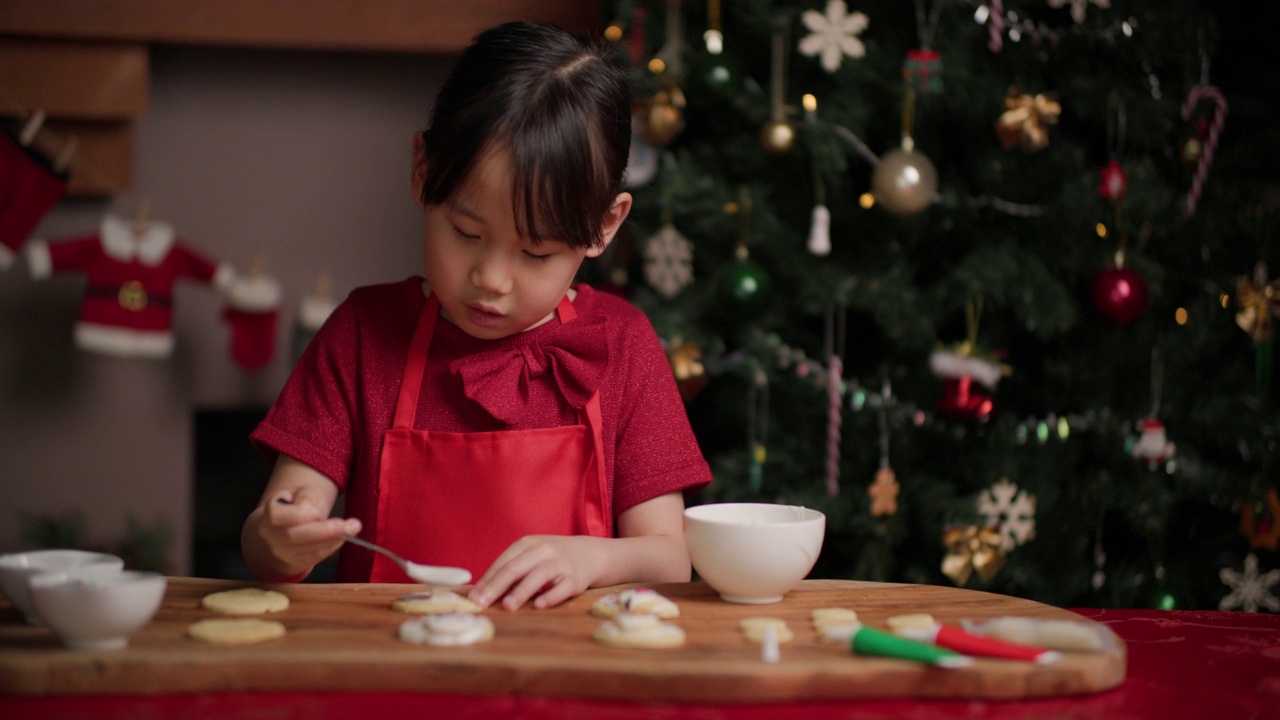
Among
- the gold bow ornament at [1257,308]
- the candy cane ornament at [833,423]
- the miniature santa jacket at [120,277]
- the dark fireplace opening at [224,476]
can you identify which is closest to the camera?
the candy cane ornament at [833,423]

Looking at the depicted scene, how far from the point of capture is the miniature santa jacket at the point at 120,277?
2480mm

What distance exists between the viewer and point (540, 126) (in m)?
1.07

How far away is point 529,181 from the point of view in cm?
104

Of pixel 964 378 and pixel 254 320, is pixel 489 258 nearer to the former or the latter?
pixel 964 378

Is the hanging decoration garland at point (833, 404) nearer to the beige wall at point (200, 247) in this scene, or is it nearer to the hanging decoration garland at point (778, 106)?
the hanging decoration garland at point (778, 106)

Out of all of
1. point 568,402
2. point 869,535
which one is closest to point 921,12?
point 869,535

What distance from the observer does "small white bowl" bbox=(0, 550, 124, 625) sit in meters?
0.86

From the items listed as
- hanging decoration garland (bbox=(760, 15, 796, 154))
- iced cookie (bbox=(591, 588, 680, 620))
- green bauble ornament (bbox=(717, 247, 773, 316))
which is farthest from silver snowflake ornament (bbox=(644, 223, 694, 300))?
iced cookie (bbox=(591, 588, 680, 620))

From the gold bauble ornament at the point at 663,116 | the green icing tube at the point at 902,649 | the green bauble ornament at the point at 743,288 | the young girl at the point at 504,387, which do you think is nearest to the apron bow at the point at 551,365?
the young girl at the point at 504,387

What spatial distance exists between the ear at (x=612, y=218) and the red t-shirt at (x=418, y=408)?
11cm

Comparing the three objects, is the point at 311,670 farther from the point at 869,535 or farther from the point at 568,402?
the point at 869,535

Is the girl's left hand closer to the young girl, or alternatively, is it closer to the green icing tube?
the young girl

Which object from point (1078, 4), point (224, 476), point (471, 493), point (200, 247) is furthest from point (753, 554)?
point (224, 476)

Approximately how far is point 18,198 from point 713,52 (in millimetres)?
1501
